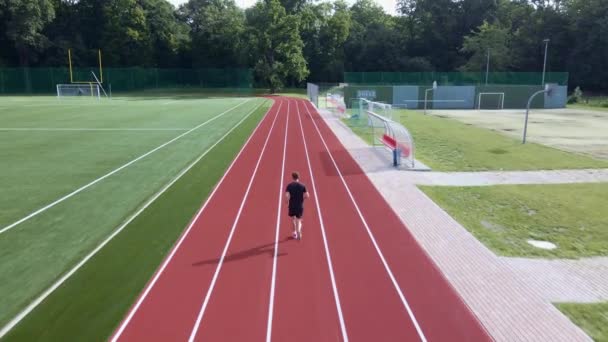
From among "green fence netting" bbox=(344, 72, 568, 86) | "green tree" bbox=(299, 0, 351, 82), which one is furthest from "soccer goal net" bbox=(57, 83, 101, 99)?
"green fence netting" bbox=(344, 72, 568, 86)

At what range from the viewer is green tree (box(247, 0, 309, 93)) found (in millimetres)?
65688

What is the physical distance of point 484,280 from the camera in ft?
27.5

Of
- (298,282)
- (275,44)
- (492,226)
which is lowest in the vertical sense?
(298,282)

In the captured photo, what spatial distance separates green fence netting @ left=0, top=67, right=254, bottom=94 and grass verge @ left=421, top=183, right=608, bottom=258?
60.1 m

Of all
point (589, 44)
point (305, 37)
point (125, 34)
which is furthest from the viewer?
point (305, 37)

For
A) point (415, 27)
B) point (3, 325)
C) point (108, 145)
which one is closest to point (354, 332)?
point (3, 325)

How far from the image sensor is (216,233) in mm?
10555

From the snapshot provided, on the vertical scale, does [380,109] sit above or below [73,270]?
above

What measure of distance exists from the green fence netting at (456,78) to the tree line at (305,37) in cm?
513

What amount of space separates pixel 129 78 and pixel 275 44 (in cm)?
2331

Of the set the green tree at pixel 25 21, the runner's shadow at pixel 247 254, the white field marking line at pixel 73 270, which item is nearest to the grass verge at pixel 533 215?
the runner's shadow at pixel 247 254

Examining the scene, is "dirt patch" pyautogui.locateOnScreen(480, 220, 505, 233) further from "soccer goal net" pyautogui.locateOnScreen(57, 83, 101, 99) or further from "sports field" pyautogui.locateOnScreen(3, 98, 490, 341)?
"soccer goal net" pyautogui.locateOnScreen(57, 83, 101, 99)

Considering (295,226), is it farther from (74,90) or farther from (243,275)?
(74,90)

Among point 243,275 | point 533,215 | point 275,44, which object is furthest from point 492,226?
point 275,44
